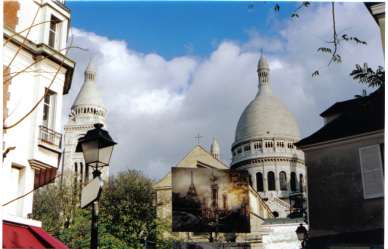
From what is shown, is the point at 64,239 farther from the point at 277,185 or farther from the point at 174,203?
the point at 277,185

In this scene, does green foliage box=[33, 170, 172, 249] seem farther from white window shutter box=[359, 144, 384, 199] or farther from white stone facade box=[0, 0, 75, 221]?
white window shutter box=[359, 144, 384, 199]

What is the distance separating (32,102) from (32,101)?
46mm

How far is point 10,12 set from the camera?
496 inches

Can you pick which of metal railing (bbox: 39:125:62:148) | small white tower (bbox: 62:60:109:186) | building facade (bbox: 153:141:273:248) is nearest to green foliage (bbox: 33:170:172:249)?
building facade (bbox: 153:141:273:248)

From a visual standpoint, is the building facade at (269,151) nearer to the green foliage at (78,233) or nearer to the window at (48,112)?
the green foliage at (78,233)

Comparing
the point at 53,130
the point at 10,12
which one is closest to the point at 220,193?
the point at 53,130

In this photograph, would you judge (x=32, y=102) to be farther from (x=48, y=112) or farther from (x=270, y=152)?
(x=270, y=152)

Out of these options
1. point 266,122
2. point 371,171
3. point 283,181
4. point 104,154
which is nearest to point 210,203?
point 371,171

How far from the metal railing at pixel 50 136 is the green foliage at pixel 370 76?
8730mm

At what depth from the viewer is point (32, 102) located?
43.7 ft

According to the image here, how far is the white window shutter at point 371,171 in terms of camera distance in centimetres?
1454

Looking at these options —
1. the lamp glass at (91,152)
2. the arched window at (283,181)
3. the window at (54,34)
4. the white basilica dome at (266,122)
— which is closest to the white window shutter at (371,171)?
the window at (54,34)

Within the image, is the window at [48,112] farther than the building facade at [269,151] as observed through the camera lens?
No

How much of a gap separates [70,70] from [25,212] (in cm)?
393
